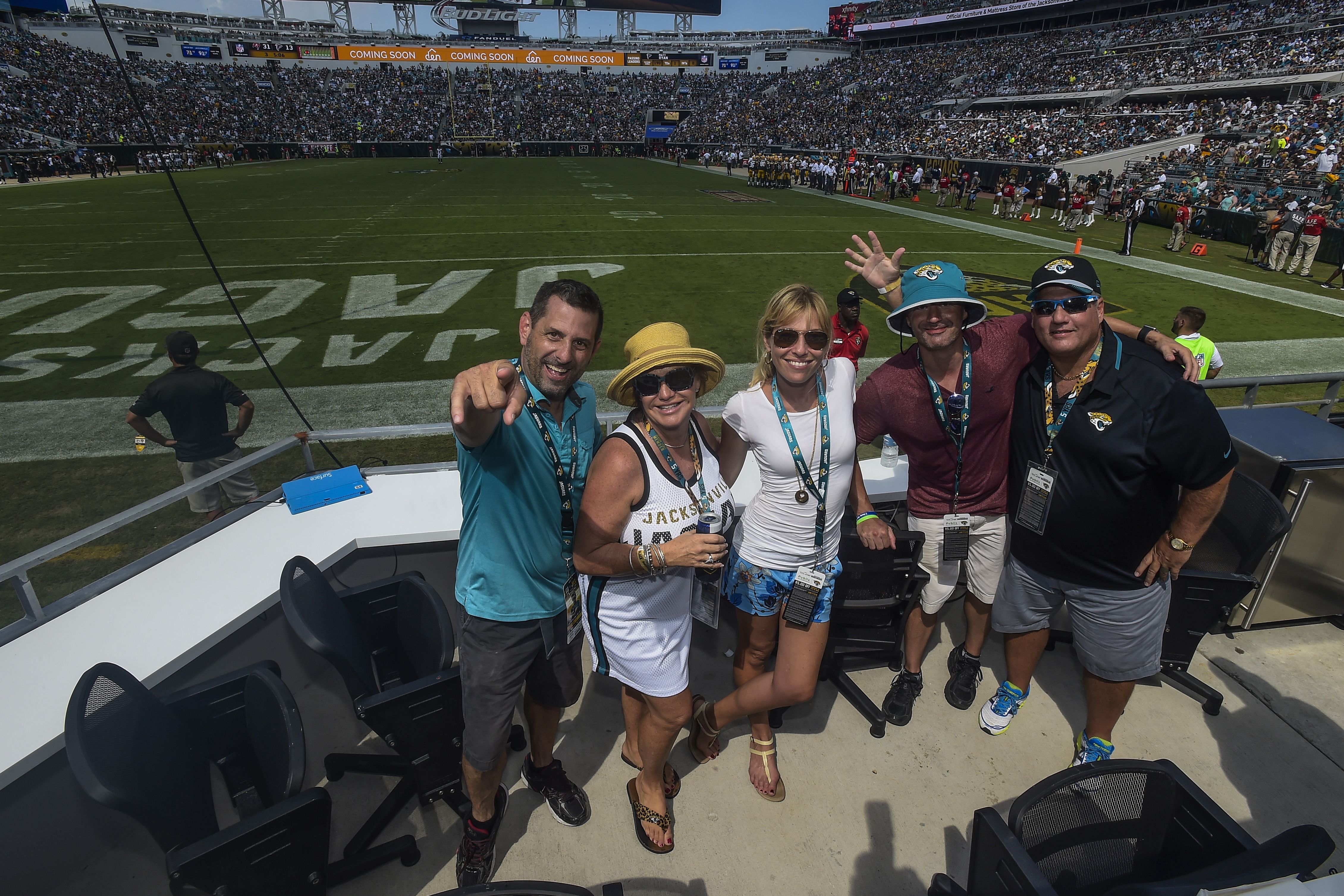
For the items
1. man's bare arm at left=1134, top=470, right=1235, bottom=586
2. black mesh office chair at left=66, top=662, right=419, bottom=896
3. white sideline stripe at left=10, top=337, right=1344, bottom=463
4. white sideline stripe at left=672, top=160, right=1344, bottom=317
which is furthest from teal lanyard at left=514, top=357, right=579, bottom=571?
white sideline stripe at left=672, top=160, right=1344, bottom=317

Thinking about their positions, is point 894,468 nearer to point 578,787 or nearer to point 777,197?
point 578,787

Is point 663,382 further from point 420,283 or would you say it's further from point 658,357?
point 420,283

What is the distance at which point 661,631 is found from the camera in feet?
8.09

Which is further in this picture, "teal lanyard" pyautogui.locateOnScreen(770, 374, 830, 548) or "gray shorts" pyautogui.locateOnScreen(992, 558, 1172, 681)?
"gray shorts" pyautogui.locateOnScreen(992, 558, 1172, 681)

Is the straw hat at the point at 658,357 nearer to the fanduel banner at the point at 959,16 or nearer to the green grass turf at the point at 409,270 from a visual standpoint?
the green grass turf at the point at 409,270

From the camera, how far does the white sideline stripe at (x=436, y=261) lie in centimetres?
1403

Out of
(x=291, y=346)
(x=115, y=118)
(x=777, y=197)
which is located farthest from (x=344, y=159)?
(x=291, y=346)

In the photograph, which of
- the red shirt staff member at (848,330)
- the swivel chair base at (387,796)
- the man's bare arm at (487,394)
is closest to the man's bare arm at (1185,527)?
the man's bare arm at (487,394)

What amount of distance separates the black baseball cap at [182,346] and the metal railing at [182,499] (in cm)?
135

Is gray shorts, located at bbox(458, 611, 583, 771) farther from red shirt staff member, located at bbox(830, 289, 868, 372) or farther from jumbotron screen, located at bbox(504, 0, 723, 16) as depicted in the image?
jumbotron screen, located at bbox(504, 0, 723, 16)

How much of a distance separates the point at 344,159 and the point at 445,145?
8359 mm

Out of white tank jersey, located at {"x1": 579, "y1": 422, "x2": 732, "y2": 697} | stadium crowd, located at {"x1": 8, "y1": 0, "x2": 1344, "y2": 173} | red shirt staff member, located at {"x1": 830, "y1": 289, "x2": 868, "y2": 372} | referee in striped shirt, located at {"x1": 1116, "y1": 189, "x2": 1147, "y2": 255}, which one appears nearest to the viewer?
white tank jersey, located at {"x1": 579, "y1": 422, "x2": 732, "y2": 697}

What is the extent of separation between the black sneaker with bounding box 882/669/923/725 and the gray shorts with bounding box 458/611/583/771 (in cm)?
186

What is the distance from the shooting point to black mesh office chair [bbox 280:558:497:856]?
242 centimetres
